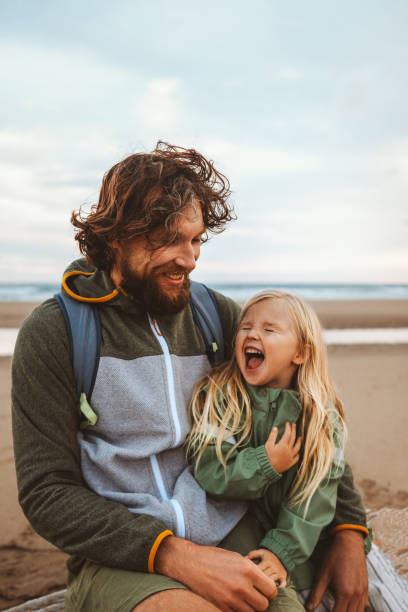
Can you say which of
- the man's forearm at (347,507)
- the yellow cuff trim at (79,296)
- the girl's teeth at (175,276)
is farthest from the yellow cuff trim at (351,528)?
the yellow cuff trim at (79,296)

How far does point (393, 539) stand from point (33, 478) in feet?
9.39

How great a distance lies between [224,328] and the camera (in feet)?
8.52

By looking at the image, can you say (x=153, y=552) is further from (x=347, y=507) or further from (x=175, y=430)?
(x=347, y=507)

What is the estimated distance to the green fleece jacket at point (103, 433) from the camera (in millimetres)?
1737

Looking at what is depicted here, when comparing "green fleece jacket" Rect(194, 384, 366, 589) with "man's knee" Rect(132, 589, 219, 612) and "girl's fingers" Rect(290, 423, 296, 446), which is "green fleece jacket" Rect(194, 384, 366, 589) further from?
"man's knee" Rect(132, 589, 219, 612)

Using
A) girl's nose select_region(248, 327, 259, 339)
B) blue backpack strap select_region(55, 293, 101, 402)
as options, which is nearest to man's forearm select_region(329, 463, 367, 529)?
girl's nose select_region(248, 327, 259, 339)

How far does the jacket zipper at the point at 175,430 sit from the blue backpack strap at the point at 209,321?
0.30 metres

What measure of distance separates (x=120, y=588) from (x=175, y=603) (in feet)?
0.73

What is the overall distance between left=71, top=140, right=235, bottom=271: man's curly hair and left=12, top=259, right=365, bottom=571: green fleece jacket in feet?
0.65

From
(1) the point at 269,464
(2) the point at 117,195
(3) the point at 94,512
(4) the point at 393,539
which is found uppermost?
(2) the point at 117,195

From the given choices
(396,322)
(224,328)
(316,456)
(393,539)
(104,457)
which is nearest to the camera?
(104,457)

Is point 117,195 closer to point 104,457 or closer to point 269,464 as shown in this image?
point 104,457

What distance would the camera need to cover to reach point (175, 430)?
201 cm

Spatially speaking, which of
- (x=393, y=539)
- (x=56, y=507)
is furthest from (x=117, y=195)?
(x=393, y=539)
